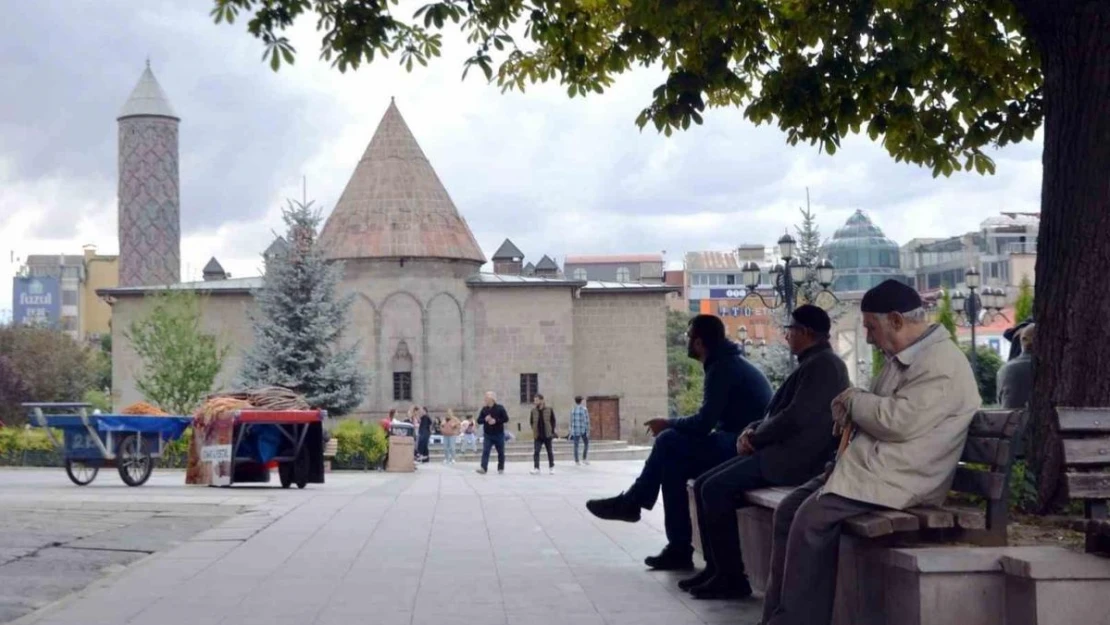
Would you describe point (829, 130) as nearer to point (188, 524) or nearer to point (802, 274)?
point (188, 524)

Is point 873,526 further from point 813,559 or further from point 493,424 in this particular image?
point 493,424

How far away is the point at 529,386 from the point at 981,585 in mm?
59039

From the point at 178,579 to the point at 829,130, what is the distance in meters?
5.97

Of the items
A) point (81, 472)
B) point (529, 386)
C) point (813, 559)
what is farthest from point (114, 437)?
point (529, 386)

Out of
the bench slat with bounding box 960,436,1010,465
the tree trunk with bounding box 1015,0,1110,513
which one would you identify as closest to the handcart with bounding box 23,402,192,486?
the tree trunk with bounding box 1015,0,1110,513

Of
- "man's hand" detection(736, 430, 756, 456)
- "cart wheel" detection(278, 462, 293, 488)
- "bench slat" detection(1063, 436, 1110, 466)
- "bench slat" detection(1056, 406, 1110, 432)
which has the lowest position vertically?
"cart wheel" detection(278, 462, 293, 488)

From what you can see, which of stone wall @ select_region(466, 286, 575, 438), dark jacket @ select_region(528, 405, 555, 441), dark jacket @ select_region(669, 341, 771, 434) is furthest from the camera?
stone wall @ select_region(466, 286, 575, 438)

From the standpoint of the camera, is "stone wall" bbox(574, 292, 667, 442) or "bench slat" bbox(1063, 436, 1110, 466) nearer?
"bench slat" bbox(1063, 436, 1110, 466)

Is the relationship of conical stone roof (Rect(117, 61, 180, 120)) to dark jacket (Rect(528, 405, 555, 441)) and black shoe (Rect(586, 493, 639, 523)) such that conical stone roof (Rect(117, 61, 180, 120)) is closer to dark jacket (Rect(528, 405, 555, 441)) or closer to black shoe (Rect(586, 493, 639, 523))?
dark jacket (Rect(528, 405, 555, 441))

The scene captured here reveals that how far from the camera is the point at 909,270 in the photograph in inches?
5748

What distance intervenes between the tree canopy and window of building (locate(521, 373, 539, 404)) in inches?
2050

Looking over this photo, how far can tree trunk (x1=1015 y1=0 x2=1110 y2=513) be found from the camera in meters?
8.05

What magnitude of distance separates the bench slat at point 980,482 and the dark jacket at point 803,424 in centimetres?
147

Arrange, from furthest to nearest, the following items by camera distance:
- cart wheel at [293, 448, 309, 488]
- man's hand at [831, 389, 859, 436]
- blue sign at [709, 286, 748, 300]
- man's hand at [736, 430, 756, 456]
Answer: blue sign at [709, 286, 748, 300], cart wheel at [293, 448, 309, 488], man's hand at [736, 430, 756, 456], man's hand at [831, 389, 859, 436]
